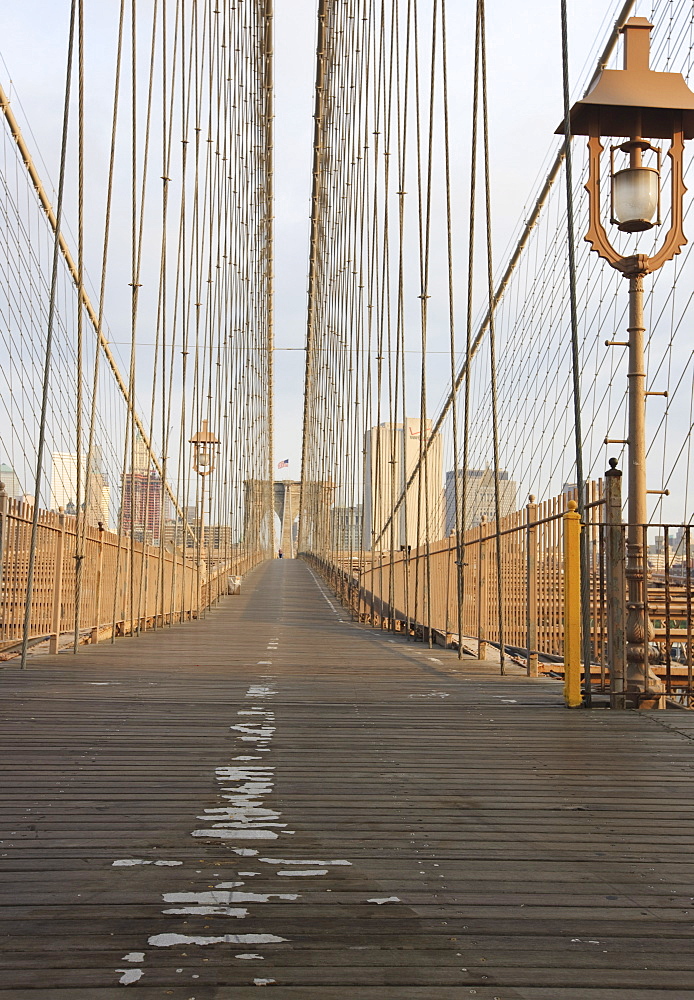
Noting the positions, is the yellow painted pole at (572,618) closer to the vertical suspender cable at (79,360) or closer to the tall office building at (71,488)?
the vertical suspender cable at (79,360)

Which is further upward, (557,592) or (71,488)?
(71,488)

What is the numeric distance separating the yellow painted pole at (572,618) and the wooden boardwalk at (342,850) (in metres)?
0.09

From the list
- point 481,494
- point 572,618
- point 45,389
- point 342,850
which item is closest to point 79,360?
point 45,389

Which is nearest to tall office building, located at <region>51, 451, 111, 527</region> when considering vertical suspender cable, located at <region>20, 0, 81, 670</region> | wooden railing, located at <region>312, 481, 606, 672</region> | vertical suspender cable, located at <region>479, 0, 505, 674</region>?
wooden railing, located at <region>312, 481, 606, 672</region>

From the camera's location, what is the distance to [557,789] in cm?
240

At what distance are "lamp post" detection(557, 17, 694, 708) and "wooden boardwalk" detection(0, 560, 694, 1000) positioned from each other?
137 centimetres

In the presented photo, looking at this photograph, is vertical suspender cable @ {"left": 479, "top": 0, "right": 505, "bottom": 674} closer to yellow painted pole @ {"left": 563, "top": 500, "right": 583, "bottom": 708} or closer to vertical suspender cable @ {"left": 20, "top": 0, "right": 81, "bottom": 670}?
yellow painted pole @ {"left": 563, "top": 500, "right": 583, "bottom": 708}

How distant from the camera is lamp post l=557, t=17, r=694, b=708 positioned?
15.0ft

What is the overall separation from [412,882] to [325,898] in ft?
0.52

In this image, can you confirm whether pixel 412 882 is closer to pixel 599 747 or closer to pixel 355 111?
pixel 599 747

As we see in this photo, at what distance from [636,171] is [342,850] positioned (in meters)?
3.64

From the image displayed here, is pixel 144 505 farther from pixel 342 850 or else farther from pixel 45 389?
pixel 342 850

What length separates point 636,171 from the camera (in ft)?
15.3

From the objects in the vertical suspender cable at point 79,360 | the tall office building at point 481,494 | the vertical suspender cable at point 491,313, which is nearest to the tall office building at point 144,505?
the vertical suspender cable at point 79,360
